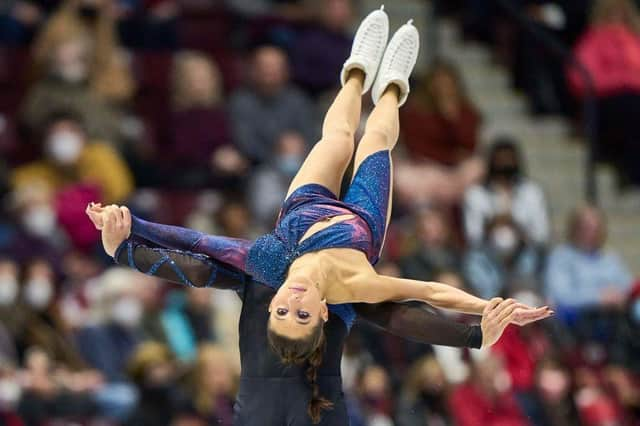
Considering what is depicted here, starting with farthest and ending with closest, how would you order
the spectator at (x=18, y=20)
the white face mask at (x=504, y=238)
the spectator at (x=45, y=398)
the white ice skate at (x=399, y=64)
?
the spectator at (x=18, y=20), the white face mask at (x=504, y=238), the spectator at (x=45, y=398), the white ice skate at (x=399, y=64)

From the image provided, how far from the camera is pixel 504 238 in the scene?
1101 centimetres

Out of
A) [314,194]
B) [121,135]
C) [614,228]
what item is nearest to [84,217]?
[121,135]

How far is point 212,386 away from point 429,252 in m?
2.02

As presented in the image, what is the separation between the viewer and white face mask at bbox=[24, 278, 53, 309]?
9438 mm

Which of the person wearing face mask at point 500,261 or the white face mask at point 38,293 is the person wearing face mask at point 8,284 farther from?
the person wearing face mask at point 500,261

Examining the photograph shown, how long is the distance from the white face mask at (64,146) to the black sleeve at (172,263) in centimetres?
359

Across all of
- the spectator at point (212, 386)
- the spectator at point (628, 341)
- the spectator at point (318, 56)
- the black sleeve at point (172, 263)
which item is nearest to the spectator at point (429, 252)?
the spectator at point (628, 341)

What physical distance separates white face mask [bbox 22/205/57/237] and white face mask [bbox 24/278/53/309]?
1.38 feet

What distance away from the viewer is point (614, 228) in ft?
41.1

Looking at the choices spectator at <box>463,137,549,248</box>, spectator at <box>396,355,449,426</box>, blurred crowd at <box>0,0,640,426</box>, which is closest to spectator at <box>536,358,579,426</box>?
blurred crowd at <box>0,0,640,426</box>

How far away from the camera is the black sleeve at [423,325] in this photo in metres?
6.43

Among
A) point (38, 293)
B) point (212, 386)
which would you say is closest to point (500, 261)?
point (212, 386)

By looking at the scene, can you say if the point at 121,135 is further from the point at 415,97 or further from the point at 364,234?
the point at 364,234

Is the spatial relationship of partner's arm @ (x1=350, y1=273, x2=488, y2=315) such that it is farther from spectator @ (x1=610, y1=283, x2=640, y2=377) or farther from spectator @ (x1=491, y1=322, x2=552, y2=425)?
spectator @ (x1=610, y1=283, x2=640, y2=377)
